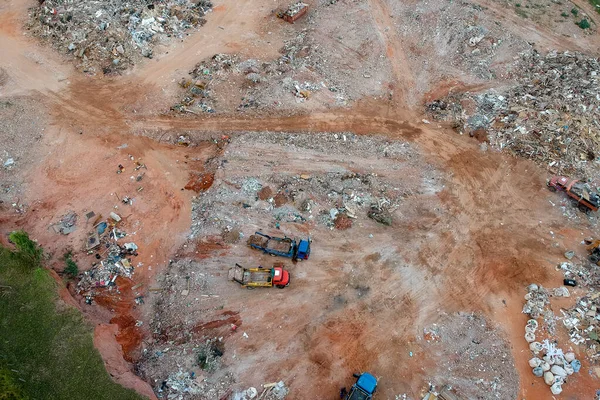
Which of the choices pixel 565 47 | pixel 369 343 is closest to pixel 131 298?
pixel 369 343

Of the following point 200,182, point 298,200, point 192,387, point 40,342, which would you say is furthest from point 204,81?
point 192,387

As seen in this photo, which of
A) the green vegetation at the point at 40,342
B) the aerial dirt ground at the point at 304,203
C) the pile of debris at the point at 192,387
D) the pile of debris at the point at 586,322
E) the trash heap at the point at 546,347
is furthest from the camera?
the pile of debris at the point at 586,322

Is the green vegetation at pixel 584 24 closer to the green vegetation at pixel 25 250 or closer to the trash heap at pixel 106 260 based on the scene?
the trash heap at pixel 106 260

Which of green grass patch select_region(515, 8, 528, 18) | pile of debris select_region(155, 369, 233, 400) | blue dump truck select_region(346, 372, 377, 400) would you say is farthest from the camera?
green grass patch select_region(515, 8, 528, 18)

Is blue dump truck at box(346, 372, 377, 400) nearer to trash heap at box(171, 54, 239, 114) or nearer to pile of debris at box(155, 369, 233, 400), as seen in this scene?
pile of debris at box(155, 369, 233, 400)

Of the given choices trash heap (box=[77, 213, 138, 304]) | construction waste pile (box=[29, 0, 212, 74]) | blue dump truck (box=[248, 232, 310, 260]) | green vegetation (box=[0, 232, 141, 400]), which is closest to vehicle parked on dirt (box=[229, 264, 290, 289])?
blue dump truck (box=[248, 232, 310, 260])

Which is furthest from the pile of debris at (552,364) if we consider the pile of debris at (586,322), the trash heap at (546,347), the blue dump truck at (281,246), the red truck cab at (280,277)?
the red truck cab at (280,277)
